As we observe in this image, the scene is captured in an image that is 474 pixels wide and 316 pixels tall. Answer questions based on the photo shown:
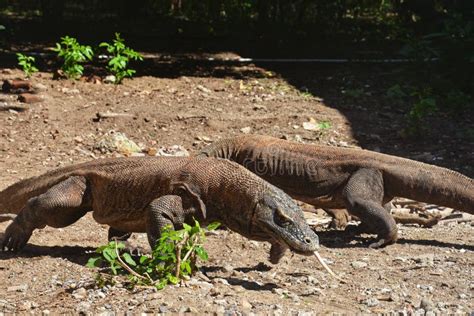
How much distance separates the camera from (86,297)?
425 centimetres

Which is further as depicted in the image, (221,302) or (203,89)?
(203,89)

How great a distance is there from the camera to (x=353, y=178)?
6547 mm

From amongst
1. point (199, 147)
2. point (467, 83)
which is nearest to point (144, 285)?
point (199, 147)

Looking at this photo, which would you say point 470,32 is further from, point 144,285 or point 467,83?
point 144,285

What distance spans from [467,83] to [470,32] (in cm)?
61

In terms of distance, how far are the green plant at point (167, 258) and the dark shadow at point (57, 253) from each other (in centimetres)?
69

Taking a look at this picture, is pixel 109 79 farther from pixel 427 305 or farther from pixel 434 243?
pixel 427 305

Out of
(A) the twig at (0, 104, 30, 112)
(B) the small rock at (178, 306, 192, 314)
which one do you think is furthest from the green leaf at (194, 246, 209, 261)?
(A) the twig at (0, 104, 30, 112)

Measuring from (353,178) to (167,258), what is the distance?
247cm

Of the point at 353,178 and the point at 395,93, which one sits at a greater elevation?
the point at 353,178

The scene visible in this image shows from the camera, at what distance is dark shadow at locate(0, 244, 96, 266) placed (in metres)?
5.21

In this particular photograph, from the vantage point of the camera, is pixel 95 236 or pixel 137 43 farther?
pixel 137 43

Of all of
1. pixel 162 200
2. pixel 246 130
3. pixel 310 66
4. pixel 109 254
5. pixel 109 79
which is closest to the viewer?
pixel 109 254

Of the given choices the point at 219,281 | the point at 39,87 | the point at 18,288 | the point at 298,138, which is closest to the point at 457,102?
the point at 298,138
